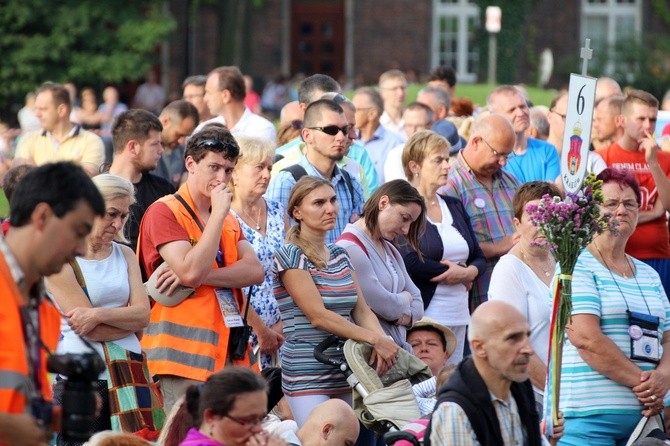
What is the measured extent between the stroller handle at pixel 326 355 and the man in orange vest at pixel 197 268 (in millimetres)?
388

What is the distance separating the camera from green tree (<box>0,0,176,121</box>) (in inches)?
1186

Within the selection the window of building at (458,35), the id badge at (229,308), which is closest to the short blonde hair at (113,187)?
the id badge at (229,308)

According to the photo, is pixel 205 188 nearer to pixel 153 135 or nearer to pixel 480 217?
pixel 153 135

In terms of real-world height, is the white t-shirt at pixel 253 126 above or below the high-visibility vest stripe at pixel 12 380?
below

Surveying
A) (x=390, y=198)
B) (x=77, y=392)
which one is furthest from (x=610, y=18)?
(x=77, y=392)

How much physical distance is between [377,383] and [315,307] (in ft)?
1.86

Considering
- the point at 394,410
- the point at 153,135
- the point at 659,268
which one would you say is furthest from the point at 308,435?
the point at 659,268

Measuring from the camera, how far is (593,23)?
37.7 m

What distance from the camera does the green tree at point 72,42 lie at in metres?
30.1

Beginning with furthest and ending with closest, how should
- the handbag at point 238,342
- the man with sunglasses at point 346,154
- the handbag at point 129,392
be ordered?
the man with sunglasses at point 346,154, the handbag at point 238,342, the handbag at point 129,392

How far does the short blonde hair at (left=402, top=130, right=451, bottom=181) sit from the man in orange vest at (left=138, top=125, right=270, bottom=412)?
85.5 inches

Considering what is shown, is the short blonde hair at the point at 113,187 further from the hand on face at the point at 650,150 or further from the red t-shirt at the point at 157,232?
the hand on face at the point at 650,150

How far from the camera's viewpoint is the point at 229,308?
708 centimetres

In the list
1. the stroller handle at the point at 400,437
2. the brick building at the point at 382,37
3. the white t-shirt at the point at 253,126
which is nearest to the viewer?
the stroller handle at the point at 400,437
